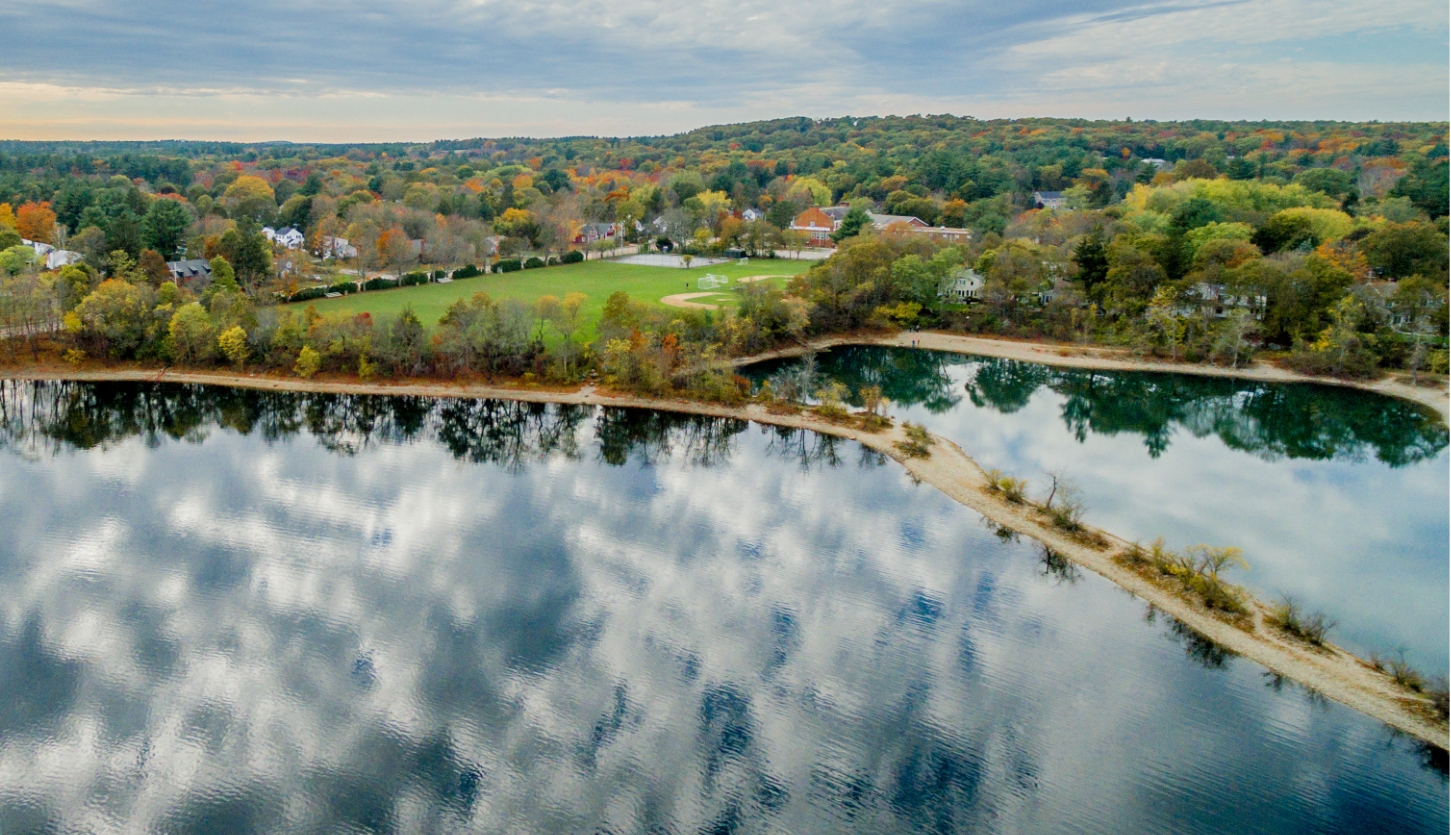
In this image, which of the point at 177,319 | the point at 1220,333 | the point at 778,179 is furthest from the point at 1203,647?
the point at 778,179

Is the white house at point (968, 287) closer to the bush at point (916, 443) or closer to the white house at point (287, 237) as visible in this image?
the bush at point (916, 443)

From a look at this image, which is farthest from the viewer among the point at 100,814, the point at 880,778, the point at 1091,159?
the point at 1091,159

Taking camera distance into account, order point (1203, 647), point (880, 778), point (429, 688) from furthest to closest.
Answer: point (1203, 647) → point (429, 688) → point (880, 778)

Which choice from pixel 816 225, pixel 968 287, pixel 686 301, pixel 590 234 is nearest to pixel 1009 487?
pixel 968 287

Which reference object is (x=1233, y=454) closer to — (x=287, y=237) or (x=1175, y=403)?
(x=1175, y=403)

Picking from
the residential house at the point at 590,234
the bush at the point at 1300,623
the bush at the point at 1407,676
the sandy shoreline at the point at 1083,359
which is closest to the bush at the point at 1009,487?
the bush at the point at 1300,623

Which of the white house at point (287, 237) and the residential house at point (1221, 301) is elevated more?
the white house at point (287, 237)

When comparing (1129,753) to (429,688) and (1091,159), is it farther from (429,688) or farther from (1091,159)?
(1091,159)
